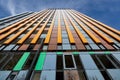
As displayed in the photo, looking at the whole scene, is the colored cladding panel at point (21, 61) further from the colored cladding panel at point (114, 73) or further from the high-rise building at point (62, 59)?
the colored cladding panel at point (114, 73)

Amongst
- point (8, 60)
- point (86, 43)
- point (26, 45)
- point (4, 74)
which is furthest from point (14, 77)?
point (86, 43)

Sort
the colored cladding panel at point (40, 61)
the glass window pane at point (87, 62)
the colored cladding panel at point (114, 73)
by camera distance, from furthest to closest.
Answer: the glass window pane at point (87, 62), the colored cladding panel at point (40, 61), the colored cladding panel at point (114, 73)

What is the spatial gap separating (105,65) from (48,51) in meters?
7.60

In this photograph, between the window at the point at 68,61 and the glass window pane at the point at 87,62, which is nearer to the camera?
the glass window pane at the point at 87,62

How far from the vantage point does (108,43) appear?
22.5 m

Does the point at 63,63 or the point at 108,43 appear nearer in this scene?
the point at 63,63

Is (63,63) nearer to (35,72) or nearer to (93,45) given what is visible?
(35,72)

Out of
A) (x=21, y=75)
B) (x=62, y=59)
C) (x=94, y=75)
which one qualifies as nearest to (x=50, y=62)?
(x=62, y=59)

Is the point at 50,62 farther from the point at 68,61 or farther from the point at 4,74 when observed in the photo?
the point at 4,74

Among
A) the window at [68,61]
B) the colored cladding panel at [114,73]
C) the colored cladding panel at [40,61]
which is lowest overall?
the colored cladding panel at [114,73]

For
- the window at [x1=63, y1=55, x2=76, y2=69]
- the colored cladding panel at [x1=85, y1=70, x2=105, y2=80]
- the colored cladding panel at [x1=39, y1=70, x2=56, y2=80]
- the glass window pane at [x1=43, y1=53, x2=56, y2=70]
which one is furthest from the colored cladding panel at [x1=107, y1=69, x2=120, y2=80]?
the glass window pane at [x1=43, y1=53, x2=56, y2=70]

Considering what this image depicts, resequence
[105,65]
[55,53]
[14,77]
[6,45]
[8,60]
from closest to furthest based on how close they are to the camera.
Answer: [14,77] < [105,65] < [8,60] < [55,53] < [6,45]

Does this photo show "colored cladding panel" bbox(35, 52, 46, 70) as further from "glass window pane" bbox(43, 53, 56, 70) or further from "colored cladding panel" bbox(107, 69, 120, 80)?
"colored cladding panel" bbox(107, 69, 120, 80)

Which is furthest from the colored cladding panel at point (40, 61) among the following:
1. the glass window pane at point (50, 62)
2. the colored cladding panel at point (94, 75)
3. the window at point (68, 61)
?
the colored cladding panel at point (94, 75)
